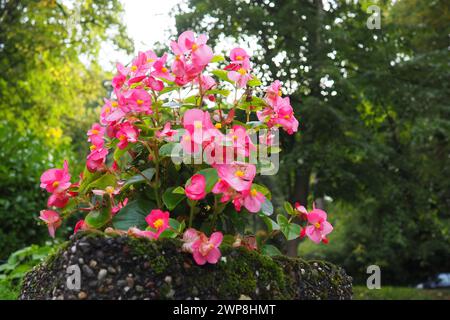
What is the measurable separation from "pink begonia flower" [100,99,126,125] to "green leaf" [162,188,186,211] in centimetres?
33

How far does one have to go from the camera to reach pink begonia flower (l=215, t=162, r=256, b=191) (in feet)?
4.57

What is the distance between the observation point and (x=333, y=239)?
44.2 ft

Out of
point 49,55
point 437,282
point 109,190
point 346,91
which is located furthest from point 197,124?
point 437,282

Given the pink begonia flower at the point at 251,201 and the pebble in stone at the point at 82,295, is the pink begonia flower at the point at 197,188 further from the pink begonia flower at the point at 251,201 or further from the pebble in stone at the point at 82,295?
the pebble in stone at the point at 82,295

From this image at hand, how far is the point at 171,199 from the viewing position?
1.56 meters

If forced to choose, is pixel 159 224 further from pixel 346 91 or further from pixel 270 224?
pixel 346 91

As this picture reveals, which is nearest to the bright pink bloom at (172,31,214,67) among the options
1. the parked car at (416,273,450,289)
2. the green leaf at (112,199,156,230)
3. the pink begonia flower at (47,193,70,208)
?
the green leaf at (112,199,156,230)

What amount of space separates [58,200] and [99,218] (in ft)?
0.62

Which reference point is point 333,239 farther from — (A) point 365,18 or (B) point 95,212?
(B) point 95,212

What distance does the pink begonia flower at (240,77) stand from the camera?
1.70 meters

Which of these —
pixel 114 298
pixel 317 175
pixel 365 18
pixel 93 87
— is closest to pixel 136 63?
pixel 114 298

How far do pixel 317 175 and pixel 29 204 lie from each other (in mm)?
3965

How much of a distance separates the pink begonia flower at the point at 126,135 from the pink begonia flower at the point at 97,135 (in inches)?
6.9

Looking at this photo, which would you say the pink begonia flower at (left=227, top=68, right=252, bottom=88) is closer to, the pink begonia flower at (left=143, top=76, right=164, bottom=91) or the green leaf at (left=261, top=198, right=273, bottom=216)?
the pink begonia flower at (left=143, top=76, right=164, bottom=91)
